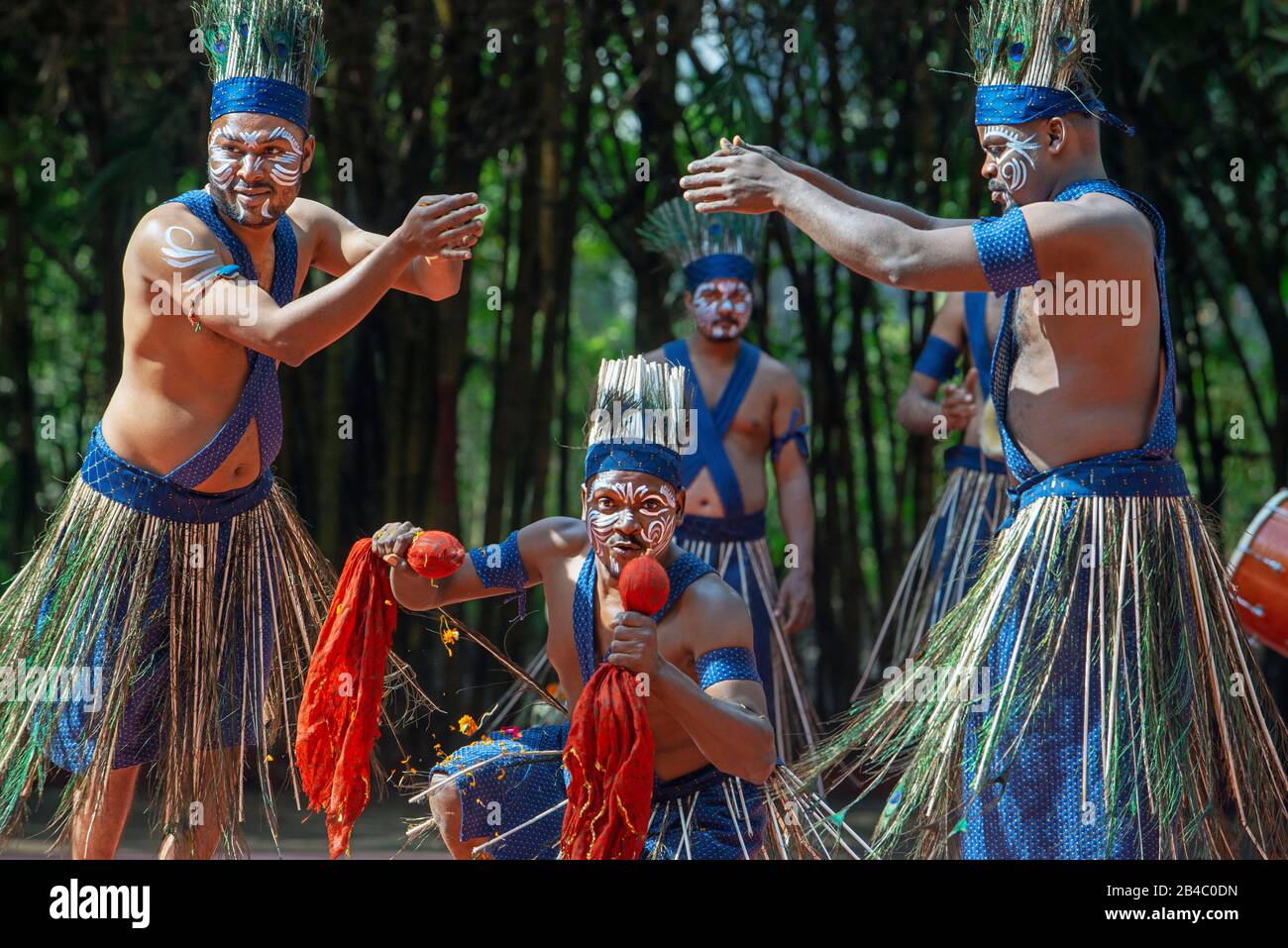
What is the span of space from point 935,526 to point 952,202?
193 centimetres

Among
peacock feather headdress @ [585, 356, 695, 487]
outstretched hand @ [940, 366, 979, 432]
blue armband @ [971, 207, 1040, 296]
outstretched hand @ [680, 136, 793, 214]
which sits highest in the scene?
outstretched hand @ [680, 136, 793, 214]

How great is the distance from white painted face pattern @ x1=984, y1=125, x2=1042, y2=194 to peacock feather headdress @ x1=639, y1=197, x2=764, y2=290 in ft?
6.55

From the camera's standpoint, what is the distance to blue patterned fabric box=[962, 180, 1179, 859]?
262 cm

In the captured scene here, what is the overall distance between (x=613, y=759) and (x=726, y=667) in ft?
0.95

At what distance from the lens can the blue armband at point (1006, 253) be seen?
8.41ft

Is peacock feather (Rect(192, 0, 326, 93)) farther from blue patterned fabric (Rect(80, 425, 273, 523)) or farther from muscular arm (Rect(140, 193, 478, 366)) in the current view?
blue patterned fabric (Rect(80, 425, 273, 523))

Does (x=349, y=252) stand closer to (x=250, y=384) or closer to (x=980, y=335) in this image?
(x=250, y=384)

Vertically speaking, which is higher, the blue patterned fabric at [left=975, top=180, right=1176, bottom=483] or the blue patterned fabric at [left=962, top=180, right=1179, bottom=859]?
the blue patterned fabric at [left=975, top=180, right=1176, bottom=483]

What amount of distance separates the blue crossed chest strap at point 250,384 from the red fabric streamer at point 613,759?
0.86 metres

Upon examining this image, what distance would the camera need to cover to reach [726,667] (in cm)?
280

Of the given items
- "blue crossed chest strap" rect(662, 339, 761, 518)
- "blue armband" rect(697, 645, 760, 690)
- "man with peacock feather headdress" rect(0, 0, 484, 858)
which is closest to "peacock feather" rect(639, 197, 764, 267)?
"blue crossed chest strap" rect(662, 339, 761, 518)

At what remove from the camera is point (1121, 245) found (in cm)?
262

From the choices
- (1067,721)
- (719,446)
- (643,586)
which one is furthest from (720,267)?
(1067,721)

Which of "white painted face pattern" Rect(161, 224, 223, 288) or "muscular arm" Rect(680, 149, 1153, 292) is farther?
"white painted face pattern" Rect(161, 224, 223, 288)
